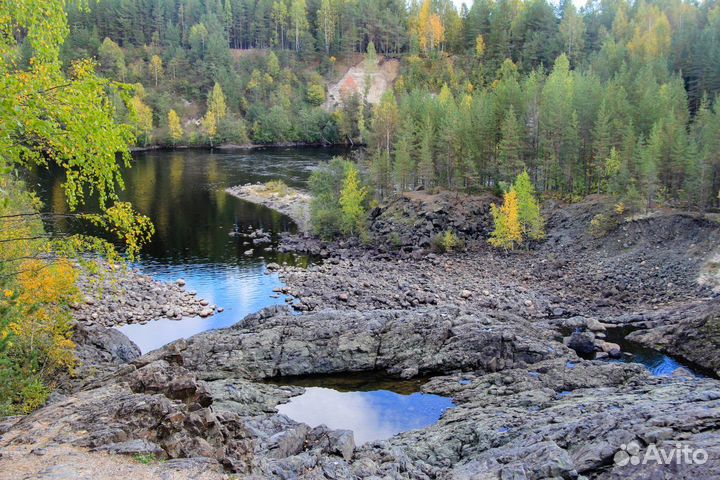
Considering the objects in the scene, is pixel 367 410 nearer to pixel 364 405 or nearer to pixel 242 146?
pixel 364 405

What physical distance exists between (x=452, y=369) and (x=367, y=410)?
598 centimetres

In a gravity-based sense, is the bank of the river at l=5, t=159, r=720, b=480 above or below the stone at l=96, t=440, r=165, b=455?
below

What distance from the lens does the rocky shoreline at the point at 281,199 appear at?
245 feet

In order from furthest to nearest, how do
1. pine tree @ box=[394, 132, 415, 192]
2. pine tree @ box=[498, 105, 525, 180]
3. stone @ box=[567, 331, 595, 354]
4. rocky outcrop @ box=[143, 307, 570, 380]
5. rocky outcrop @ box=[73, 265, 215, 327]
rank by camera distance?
1. pine tree @ box=[394, 132, 415, 192]
2. pine tree @ box=[498, 105, 525, 180]
3. rocky outcrop @ box=[73, 265, 215, 327]
4. stone @ box=[567, 331, 595, 354]
5. rocky outcrop @ box=[143, 307, 570, 380]

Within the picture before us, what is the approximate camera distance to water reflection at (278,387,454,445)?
27016 mm

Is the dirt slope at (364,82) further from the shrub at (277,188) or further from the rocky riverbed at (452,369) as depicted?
the rocky riverbed at (452,369)

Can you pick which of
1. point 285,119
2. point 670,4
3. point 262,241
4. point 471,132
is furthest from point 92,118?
point 670,4

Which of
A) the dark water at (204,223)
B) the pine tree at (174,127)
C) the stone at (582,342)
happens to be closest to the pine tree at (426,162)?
the dark water at (204,223)

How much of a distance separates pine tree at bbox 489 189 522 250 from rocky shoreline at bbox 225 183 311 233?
81.3 ft

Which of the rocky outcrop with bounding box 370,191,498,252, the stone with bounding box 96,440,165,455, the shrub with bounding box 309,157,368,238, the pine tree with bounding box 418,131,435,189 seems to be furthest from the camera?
the pine tree with bounding box 418,131,435,189

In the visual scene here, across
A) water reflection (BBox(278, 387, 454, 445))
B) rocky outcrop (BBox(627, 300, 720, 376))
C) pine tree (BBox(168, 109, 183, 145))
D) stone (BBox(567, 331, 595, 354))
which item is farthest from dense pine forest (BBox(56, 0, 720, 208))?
water reflection (BBox(278, 387, 454, 445))

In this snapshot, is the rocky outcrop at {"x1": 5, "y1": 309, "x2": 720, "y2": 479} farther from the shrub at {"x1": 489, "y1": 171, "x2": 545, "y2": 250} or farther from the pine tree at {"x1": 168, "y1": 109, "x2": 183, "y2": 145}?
the pine tree at {"x1": 168, "y1": 109, "x2": 183, "y2": 145}

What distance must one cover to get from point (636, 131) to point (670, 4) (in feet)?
287

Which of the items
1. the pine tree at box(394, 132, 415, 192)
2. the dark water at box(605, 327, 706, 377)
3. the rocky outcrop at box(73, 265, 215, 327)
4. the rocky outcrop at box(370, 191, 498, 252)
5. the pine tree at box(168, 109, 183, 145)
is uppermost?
the pine tree at box(168, 109, 183, 145)
